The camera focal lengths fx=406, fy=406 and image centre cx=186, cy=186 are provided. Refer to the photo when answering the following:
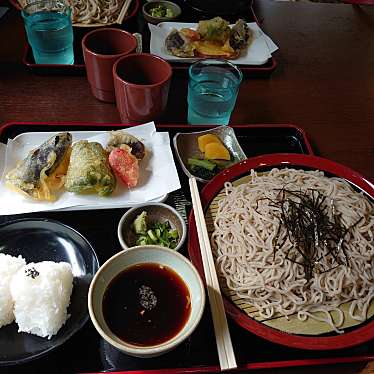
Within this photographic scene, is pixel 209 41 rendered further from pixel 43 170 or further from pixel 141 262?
pixel 141 262

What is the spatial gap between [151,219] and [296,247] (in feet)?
1.69

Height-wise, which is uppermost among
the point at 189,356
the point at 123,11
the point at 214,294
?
the point at 123,11

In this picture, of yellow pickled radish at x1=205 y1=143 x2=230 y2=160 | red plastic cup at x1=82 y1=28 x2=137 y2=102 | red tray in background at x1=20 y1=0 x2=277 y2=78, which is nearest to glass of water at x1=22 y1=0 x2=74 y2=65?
A: red tray in background at x1=20 y1=0 x2=277 y2=78

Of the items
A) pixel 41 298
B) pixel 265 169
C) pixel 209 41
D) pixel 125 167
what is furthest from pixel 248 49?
pixel 41 298

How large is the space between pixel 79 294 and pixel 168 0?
85.5 inches

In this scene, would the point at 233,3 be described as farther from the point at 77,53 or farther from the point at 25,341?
the point at 25,341

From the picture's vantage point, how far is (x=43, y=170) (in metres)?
1.48

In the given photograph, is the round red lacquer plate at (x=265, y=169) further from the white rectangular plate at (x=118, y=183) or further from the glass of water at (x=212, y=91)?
the glass of water at (x=212, y=91)

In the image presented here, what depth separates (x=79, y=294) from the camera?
125cm

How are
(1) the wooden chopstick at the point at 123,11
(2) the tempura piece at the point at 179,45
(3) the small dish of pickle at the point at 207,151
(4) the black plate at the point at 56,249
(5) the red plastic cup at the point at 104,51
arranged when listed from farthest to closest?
1. (1) the wooden chopstick at the point at 123,11
2. (2) the tempura piece at the point at 179,45
3. (5) the red plastic cup at the point at 104,51
4. (3) the small dish of pickle at the point at 207,151
5. (4) the black plate at the point at 56,249

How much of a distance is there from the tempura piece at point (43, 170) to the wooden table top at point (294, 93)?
360 millimetres

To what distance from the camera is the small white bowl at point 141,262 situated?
3.48 feet

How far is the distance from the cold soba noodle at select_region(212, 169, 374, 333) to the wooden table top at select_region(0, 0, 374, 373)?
455mm

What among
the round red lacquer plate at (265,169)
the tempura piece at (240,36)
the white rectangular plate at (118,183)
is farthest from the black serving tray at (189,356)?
the tempura piece at (240,36)
